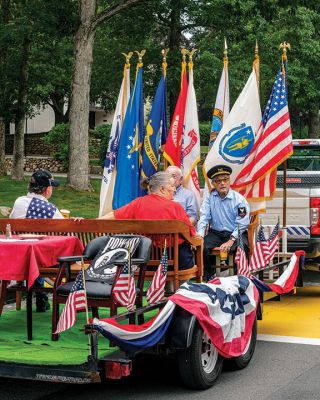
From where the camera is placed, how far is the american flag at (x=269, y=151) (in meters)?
11.2

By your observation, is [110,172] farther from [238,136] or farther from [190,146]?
[238,136]

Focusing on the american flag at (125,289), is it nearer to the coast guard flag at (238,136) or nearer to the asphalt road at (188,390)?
the asphalt road at (188,390)

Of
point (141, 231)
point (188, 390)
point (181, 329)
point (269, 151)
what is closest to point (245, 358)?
point (188, 390)

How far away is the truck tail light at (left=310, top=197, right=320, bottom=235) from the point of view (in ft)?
40.2

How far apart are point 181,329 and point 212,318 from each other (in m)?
0.43

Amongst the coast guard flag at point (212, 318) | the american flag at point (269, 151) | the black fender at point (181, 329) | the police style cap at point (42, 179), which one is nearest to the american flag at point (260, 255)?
the coast guard flag at point (212, 318)

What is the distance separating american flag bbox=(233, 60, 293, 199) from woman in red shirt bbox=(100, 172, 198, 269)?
275 centimetres

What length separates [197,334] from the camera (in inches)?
282

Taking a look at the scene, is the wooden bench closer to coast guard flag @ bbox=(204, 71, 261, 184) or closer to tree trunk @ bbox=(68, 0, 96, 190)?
coast guard flag @ bbox=(204, 71, 261, 184)

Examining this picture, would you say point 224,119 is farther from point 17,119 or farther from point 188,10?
point 17,119

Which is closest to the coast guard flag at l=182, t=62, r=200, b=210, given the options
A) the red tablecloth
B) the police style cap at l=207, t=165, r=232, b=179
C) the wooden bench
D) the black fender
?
the police style cap at l=207, t=165, r=232, b=179

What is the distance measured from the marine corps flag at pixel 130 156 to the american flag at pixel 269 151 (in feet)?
6.08

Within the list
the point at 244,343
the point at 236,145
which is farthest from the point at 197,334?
the point at 236,145

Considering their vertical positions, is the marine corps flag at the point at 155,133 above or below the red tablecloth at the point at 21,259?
above
